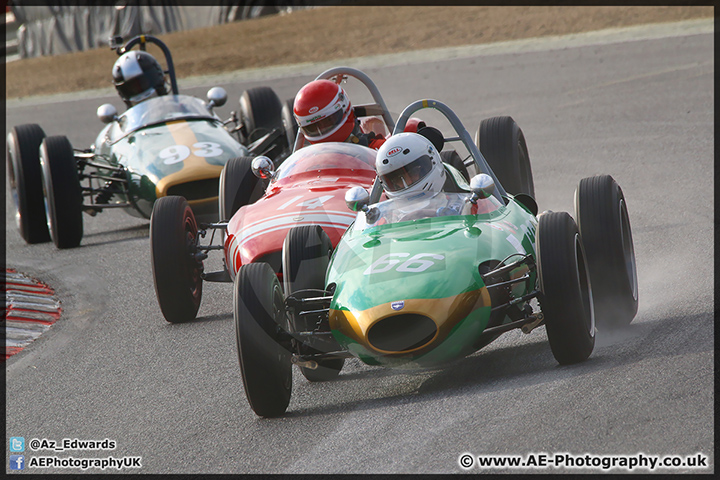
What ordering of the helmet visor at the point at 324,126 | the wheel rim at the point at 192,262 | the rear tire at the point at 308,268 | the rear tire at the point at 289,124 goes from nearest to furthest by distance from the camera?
the rear tire at the point at 308,268 → the wheel rim at the point at 192,262 → the helmet visor at the point at 324,126 → the rear tire at the point at 289,124

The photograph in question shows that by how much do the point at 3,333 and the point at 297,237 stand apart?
345 centimetres

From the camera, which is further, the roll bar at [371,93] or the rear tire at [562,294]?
the roll bar at [371,93]

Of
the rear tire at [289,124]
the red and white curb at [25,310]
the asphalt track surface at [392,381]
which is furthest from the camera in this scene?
the rear tire at [289,124]

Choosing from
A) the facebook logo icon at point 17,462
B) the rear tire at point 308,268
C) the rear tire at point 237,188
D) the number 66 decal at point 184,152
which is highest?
the rear tire at point 308,268

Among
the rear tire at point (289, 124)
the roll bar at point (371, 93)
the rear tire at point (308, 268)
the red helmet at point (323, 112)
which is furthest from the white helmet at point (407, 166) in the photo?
the rear tire at point (289, 124)

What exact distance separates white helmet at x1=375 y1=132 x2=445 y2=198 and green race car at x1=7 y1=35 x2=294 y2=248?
4281 mm

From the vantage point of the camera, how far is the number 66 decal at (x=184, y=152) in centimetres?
1070

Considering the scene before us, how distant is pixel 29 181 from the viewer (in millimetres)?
11453

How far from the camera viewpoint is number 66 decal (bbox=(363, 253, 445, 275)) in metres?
5.67

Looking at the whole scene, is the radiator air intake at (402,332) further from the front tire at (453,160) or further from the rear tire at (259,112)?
the rear tire at (259,112)

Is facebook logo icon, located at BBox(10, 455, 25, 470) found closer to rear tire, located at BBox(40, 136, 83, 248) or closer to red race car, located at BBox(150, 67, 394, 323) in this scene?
red race car, located at BBox(150, 67, 394, 323)

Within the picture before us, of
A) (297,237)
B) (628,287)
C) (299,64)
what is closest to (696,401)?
(628,287)

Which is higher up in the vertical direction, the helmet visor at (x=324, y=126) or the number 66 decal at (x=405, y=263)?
the number 66 decal at (x=405, y=263)

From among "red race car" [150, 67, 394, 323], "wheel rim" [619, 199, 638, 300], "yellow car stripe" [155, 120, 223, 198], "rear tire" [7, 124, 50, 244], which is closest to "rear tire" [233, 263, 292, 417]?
"red race car" [150, 67, 394, 323]
